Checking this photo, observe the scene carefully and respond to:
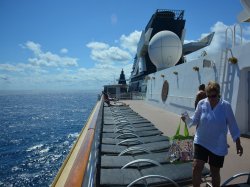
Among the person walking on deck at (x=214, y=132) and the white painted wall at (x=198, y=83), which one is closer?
the person walking on deck at (x=214, y=132)

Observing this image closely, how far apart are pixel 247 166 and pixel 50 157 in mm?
14685

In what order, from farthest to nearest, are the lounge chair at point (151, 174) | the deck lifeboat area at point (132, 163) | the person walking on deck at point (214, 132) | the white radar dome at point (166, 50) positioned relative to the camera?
the white radar dome at point (166, 50) < the lounge chair at point (151, 174) < the person walking on deck at point (214, 132) < the deck lifeboat area at point (132, 163)

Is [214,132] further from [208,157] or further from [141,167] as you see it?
[141,167]

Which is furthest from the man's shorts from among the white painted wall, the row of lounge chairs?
the white painted wall

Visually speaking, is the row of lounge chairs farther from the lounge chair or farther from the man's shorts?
the man's shorts

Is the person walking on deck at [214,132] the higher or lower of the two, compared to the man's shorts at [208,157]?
higher

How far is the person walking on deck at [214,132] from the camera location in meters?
3.31

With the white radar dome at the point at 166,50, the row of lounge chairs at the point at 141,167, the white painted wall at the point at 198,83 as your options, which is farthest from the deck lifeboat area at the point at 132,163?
the white radar dome at the point at 166,50

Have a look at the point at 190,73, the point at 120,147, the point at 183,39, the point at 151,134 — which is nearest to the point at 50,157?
the point at 190,73

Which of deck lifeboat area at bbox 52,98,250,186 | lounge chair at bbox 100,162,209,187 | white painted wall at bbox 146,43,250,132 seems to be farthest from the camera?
white painted wall at bbox 146,43,250,132

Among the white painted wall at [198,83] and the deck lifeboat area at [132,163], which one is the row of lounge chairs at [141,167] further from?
the white painted wall at [198,83]

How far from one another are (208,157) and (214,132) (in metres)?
0.33

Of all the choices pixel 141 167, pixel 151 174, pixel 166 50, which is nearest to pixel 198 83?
pixel 141 167

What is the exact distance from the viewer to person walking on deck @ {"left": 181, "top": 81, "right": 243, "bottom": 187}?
10.8ft
